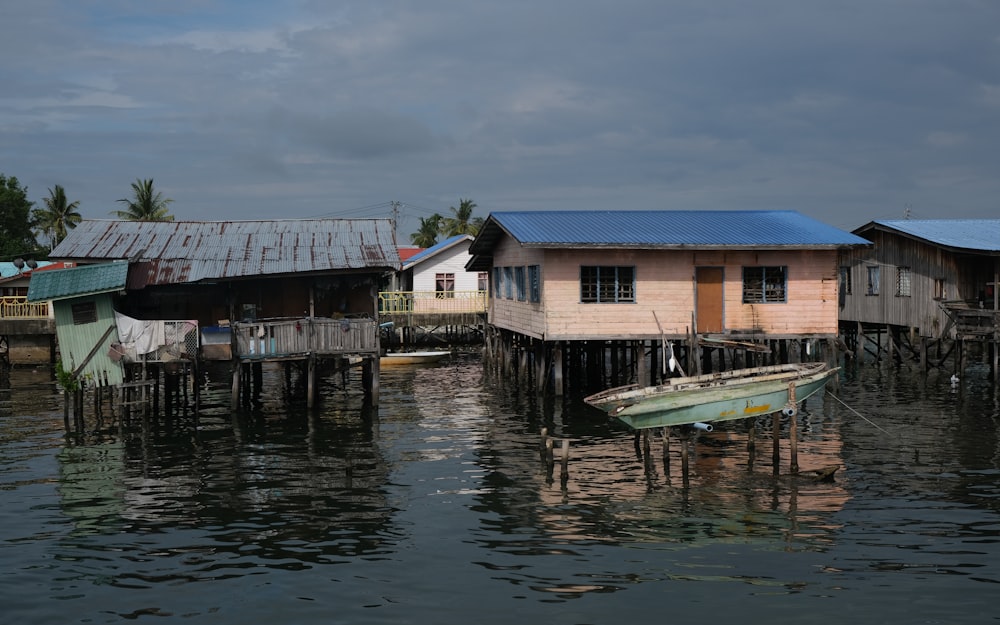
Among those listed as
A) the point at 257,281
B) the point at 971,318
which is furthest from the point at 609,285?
the point at 971,318

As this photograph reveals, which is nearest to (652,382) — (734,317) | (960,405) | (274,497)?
(734,317)

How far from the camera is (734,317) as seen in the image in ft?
94.7

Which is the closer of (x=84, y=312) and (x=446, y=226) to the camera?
(x=84, y=312)

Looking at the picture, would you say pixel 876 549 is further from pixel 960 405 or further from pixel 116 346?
pixel 116 346

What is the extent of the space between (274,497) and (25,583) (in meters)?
5.43

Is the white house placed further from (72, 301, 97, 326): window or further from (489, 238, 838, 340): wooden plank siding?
(72, 301, 97, 326): window

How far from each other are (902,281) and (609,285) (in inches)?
680

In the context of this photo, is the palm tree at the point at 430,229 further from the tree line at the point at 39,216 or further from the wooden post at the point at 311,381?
the wooden post at the point at 311,381

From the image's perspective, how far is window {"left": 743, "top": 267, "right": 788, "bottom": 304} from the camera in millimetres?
28969

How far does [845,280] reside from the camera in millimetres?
43969

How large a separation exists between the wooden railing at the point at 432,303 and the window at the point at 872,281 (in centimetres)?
2157

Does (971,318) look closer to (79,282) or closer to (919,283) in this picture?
(919,283)

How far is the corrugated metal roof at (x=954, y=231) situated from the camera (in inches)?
1341

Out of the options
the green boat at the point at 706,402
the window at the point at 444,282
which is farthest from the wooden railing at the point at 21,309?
the green boat at the point at 706,402
